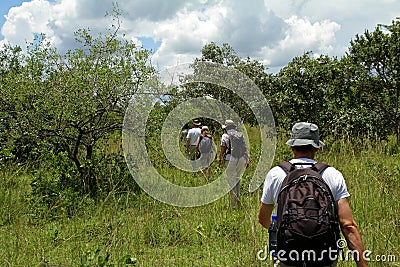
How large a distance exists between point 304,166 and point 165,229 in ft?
11.2

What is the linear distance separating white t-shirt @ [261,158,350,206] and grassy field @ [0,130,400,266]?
4.16 ft

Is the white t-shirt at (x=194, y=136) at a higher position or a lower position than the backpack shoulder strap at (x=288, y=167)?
higher

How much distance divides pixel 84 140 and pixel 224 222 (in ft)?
10.8

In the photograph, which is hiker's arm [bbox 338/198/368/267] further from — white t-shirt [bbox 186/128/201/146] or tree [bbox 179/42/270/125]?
white t-shirt [bbox 186/128/201/146]

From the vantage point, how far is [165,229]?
620cm

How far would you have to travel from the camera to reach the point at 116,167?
8.18 m

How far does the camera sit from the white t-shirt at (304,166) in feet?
10.0

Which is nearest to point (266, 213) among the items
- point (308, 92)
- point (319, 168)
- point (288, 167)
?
point (288, 167)

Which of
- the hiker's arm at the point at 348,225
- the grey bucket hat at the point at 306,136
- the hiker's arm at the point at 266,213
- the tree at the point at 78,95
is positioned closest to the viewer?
the hiker's arm at the point at 348,225

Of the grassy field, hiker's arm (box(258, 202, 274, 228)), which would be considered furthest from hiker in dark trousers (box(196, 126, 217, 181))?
hiker's arm (box(258, 202, 274, 228))

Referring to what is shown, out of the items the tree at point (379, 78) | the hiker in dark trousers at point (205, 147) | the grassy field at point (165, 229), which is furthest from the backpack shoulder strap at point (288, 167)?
the tree at point (379, 78)

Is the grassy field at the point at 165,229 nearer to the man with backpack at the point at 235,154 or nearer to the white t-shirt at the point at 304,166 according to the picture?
the man with backpack at the point at 235,154

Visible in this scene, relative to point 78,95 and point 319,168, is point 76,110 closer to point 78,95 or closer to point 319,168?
point 78,95

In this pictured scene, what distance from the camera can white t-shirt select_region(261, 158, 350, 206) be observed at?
3.05m
